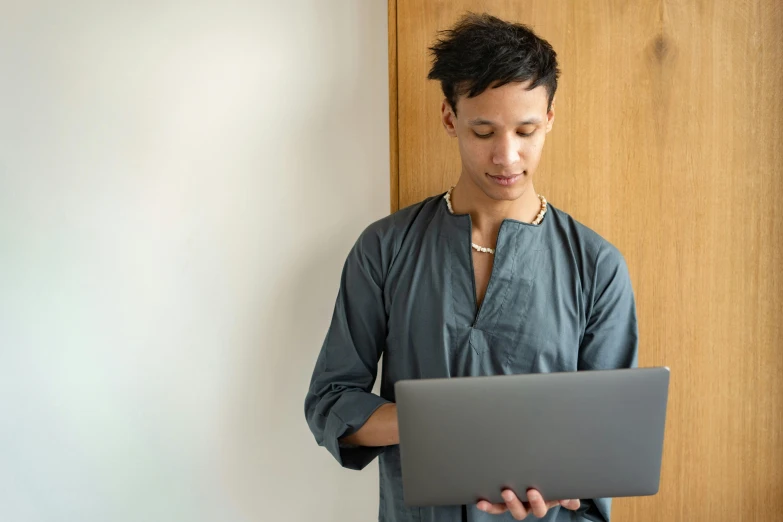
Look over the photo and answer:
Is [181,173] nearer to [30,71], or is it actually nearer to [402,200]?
[30,71]

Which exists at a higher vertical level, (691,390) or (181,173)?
(181,173)

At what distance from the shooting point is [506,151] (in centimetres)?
118

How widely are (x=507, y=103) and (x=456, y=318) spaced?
379 mm

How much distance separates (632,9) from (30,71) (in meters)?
1.30

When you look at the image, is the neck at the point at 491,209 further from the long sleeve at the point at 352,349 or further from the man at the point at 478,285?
the long sleeve at the point at 352,349

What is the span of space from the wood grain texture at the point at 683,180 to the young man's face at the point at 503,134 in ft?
0.85

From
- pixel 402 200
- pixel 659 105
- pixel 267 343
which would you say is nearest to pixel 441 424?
pixel 402 200

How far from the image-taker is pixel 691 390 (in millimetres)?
1502

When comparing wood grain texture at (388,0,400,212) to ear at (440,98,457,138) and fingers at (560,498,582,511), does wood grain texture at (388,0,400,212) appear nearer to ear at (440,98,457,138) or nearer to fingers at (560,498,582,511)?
ear at (440,98,457,138)

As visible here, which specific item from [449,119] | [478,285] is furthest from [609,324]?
[449,119]

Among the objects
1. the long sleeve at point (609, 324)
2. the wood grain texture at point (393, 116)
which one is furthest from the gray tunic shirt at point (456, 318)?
the wood grain texture at point (393, 116)

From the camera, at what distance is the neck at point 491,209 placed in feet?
4.29

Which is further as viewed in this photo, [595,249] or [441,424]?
[595,249]

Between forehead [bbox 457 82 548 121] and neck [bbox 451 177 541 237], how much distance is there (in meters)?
0.17
